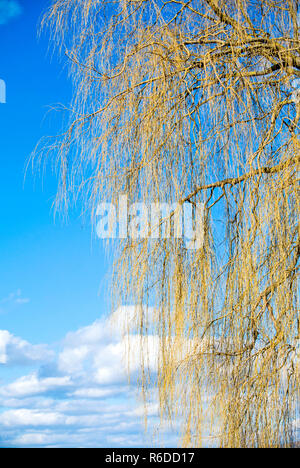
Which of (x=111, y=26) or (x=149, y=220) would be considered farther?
(x=111, y=26)

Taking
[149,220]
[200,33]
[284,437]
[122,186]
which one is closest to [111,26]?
[200,33]

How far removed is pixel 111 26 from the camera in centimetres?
241

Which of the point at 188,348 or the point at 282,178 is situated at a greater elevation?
the point at 282,178

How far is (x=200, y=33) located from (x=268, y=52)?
290mm

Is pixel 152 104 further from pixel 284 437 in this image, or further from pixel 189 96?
pixel 284 437

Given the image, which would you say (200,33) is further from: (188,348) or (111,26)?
(188,348)

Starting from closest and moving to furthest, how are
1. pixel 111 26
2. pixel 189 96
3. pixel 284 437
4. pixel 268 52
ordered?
pixel 284 437, pixel 189 96, pixel 268 52, pixel 111 26

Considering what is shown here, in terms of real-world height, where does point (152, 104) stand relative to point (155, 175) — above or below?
above

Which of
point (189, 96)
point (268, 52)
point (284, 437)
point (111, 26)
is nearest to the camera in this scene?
point (284, 437)

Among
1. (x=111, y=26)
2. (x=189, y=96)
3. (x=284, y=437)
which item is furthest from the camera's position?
(x=111, y=26)

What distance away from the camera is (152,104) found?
→ 209 centimetres
